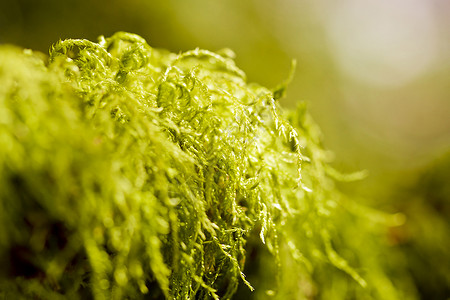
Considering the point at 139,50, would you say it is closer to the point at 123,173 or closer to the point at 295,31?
the point at 123,173

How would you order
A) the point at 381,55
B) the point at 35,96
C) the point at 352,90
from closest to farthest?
the point at 35,96 → the point at 352,90 → the point at 381,55

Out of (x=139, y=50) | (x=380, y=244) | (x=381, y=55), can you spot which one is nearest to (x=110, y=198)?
(x=139, y=50)

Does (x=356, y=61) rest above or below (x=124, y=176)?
above

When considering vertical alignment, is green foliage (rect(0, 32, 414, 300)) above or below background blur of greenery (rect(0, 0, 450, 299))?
below

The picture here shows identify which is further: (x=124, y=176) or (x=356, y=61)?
(x=356, y=61)
